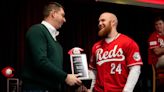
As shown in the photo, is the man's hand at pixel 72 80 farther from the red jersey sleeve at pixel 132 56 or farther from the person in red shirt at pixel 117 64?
the red jersey sleeve at pixel 132 56

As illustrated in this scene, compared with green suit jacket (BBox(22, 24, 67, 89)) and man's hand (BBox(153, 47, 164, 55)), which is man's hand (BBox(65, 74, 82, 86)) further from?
man's hand (BBox(153, 47, 164, 55))

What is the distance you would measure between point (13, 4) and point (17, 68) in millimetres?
975

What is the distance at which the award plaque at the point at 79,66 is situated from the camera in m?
2.89

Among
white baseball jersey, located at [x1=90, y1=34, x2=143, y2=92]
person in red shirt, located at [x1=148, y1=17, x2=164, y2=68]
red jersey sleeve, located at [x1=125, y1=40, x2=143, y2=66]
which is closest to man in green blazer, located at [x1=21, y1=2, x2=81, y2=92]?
white baseball jersey, located at [x1=90, y1=34, x2=143, y2=92]

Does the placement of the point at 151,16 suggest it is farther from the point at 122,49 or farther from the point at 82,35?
the point at 122,49

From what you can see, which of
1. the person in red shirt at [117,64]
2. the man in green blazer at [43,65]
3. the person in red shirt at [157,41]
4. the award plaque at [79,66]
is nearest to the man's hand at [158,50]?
the person in red shirt at [157,41]

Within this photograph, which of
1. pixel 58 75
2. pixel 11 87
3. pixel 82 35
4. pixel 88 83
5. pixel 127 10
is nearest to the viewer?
pixel 58 75

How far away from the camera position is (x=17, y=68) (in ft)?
16.6

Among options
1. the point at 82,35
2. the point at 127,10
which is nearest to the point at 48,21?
the point at 82,35

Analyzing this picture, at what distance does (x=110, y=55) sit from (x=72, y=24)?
2530mm

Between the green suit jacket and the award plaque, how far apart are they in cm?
19

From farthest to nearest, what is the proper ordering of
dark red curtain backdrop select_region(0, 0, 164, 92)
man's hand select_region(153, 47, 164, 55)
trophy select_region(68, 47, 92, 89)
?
1. dark red curtain backdrop select_region(0, 0, 164, 92)
2. man's hand select_region(153, 47, 164, 55)
3. trophy select_region(68, 47, 92, 89)

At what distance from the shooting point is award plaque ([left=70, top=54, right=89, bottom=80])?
2.89 meters

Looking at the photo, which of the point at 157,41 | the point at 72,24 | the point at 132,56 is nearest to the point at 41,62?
the point at 132,56
